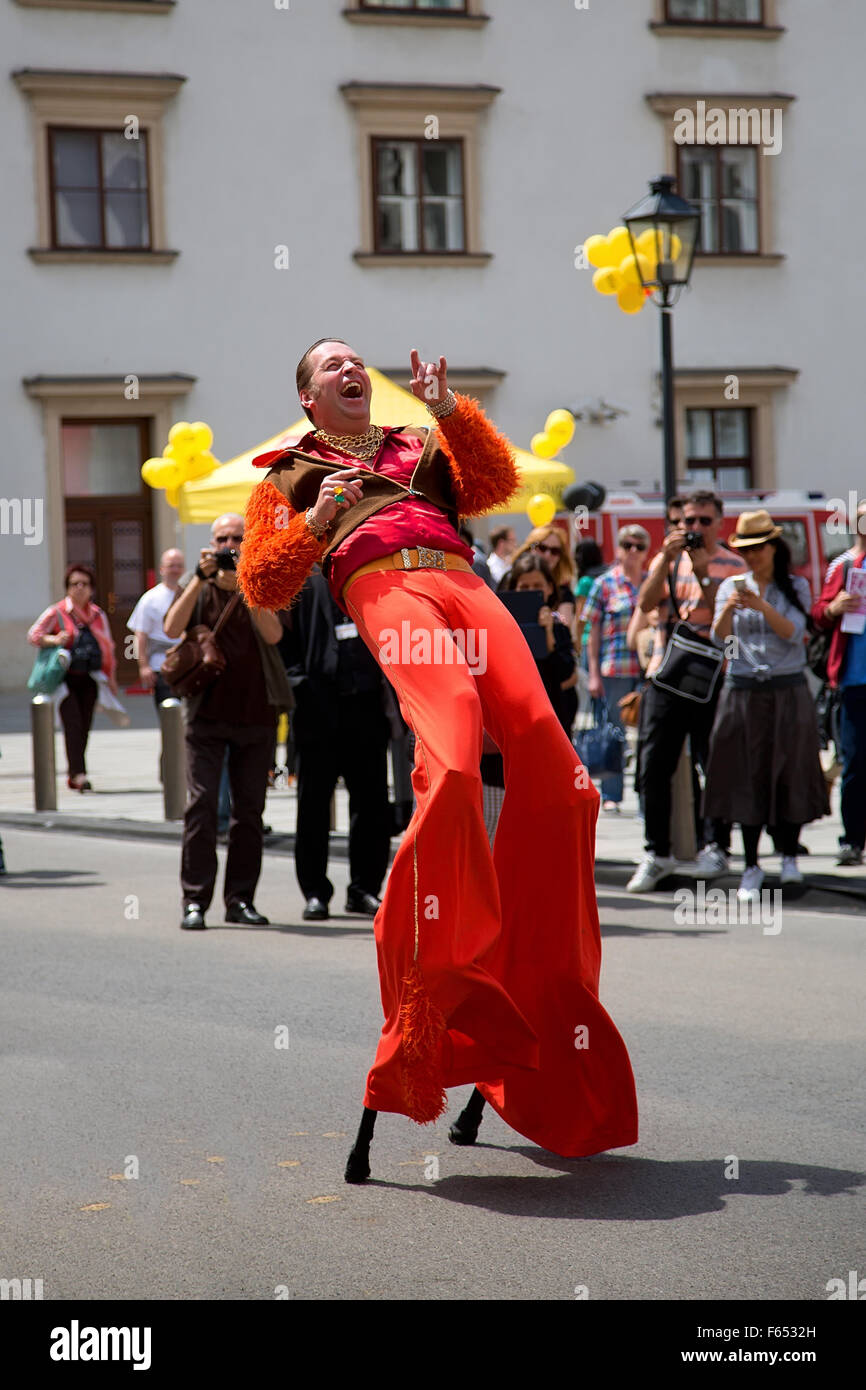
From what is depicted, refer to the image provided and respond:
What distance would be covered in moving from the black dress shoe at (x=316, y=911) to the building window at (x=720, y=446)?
21.5m

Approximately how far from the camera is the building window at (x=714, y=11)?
2977 centimetres

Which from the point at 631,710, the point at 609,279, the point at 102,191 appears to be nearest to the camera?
the point at 631,710

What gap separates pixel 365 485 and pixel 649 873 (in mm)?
5535

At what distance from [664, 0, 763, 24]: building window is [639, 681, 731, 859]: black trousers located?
2170 cm

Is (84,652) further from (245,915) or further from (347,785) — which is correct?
(245,915)

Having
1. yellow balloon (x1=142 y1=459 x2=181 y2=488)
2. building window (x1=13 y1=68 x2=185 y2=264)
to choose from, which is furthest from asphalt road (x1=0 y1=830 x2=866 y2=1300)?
building window (x1=13 y1=68 x2=185 y2=264)

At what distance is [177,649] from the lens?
9.63 metres

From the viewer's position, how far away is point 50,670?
16.2 metres

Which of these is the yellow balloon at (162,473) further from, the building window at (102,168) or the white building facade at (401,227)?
the building window at (102,168)

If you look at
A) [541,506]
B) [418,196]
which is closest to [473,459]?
[541,506]
